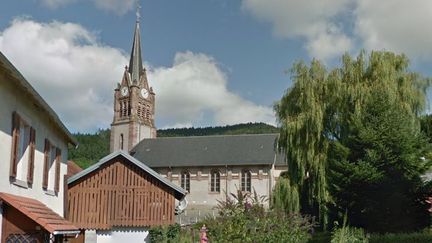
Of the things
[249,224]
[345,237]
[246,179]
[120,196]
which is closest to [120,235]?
[120,196]

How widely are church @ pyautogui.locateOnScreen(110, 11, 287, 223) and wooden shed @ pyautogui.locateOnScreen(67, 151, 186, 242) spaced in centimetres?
2232

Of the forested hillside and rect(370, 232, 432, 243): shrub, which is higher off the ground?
the forested hillside

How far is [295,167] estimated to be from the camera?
23.0m

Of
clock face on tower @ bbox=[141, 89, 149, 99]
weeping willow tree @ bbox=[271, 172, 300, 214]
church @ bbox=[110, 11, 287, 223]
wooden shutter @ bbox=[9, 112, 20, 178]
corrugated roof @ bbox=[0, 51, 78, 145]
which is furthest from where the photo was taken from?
clock face on tower @ bbox=[141, 89, 149, 99]

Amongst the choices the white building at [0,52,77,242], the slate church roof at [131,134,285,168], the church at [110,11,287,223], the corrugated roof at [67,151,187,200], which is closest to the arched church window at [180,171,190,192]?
the church at [110,11,287,223]

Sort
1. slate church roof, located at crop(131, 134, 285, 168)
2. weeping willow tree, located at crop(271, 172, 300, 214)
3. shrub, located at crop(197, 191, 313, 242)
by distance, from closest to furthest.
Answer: shrub, located at crop(197, 191, 313, 242) → weeping willow tree, located at crop(271, 172, 300, 214) → slate church roof, located at crop(131, 134, 285, 168)

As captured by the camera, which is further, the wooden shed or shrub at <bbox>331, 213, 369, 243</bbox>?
the wooden shed

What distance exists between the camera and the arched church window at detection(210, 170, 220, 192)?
5186 cm

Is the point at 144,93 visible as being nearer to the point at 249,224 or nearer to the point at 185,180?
the point at 185,180

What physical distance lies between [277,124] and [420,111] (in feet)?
21.2

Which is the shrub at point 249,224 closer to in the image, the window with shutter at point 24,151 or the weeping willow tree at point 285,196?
the window with shutter at point 24,151

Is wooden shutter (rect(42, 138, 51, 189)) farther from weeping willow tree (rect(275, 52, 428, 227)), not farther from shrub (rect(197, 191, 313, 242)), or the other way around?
weeping willow tree (rect(275, 52, 428, 227))

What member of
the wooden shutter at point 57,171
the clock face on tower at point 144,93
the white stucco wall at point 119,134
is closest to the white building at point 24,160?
the wooden shutter at point 57,171

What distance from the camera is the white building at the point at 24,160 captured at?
8594 millimetres
